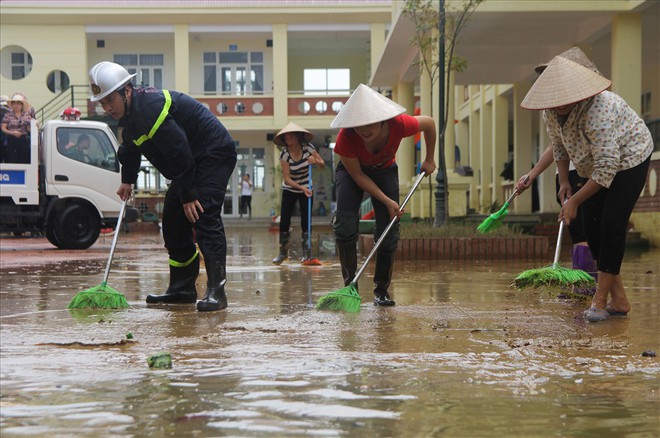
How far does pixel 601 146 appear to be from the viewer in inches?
201

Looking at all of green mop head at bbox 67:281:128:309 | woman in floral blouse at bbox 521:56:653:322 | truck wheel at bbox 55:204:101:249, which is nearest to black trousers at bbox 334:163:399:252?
woman in floral blouse at bbox 521:56:653:322

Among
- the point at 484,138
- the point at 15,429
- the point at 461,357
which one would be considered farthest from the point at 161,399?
the point at 484,138

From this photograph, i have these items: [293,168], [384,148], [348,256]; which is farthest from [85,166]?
[384,148]

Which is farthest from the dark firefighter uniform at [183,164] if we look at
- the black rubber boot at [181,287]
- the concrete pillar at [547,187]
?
the concrete pillar at [547,187]

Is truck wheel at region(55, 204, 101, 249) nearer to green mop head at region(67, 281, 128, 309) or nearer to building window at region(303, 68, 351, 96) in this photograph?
green mop head at region(67, 281, 128, 309)

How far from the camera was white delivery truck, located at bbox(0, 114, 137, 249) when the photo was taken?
1448 cm

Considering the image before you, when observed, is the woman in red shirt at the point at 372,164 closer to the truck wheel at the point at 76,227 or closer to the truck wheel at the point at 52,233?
the truck wheel at the point at 76,227

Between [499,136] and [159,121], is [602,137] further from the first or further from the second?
[499,136]

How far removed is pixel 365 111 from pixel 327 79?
98.2 ft

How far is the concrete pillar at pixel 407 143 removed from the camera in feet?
73.2

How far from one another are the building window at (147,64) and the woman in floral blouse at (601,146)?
3012 cm

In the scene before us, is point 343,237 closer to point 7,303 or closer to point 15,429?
point 7,303

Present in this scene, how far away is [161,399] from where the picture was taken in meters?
3.23

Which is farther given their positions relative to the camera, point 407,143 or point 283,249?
point 407,143
